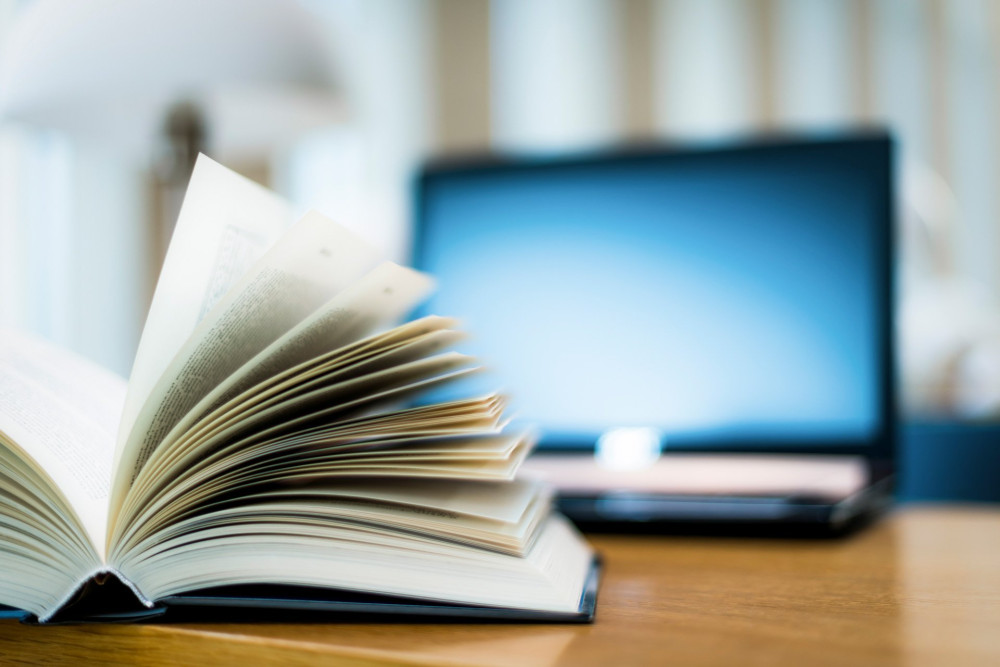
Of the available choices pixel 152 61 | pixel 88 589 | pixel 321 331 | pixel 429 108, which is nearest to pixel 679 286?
pixel 321 331

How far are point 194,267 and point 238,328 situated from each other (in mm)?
40

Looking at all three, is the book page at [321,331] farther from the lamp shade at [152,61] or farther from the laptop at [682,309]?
the lamp shade at [152,61]

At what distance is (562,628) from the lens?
32 centimetres

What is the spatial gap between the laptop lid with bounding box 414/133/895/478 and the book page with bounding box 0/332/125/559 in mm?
323

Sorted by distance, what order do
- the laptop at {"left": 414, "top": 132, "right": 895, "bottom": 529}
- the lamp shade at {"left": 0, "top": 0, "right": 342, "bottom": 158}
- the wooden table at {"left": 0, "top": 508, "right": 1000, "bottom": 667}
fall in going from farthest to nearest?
the lamp shade at {"left": 0, "top": 0, "right": 342, "bottom": 158} < the laptop at {"left": 414, "top": 132, "right": 895, "bottom": 529} < the wooden table at {"left": 0, "top": 508, "right": 1000, "bottom": 667}

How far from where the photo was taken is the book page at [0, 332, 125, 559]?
35 cm

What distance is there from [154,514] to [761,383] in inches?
19.3

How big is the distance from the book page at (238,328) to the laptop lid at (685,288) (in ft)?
1.01

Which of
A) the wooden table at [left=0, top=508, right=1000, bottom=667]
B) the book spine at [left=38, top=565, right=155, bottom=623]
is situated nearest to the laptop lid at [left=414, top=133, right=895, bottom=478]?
the wooden table at [left=0, top=508, right=1000, bottom=667]

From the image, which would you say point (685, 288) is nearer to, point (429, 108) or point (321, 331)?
point (321, 331)

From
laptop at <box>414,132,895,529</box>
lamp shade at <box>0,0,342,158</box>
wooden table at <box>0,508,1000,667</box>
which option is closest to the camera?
wooden table at <box>0,508,1000,667</box>

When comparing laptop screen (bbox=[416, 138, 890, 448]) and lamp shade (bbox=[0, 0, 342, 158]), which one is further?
lamp shade (bbox=[0, 0, 342, 158])

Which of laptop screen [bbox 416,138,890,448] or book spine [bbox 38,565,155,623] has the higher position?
laptop screen [bbox 416,138,890,448]

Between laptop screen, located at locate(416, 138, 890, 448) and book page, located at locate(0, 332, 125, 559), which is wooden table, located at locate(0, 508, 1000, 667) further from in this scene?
laptop screen, located at locate(416, 138, 890, 448)
